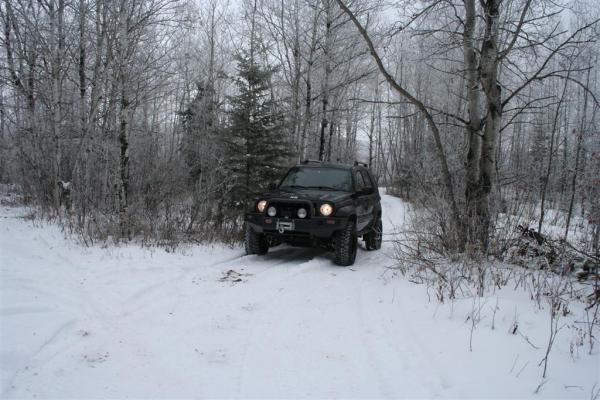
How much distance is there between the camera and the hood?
6.80 meters

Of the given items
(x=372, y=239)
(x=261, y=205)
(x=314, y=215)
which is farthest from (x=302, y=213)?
(x=372, y=239)

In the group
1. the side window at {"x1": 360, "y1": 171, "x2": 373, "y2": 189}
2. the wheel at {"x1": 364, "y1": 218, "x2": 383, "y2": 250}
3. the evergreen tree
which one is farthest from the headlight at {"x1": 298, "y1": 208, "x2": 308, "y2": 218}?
the side window at {"x1": 360, "y1": 171, "x2": 373, "y2": 189}

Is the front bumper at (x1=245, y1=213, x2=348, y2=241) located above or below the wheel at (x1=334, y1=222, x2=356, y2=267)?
above

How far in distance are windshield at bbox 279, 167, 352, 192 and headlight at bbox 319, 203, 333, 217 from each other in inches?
39.9

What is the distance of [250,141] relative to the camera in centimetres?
896

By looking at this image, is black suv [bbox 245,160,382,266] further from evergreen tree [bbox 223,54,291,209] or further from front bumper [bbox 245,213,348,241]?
evergreen tree [bbox 223,54,291,209]

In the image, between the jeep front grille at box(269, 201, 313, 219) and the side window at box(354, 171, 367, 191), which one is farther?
the side window at box(354, 171, 367, 191)

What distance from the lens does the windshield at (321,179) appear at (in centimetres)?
772

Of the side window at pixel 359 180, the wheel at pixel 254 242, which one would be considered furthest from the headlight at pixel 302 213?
the side window at pixel 359 180

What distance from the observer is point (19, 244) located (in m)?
6.96

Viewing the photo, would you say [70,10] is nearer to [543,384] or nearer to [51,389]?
[51,389]

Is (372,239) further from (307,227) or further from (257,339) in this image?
(257,339)

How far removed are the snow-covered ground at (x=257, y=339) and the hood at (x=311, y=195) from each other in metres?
1.47

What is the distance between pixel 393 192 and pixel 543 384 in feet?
81.8
